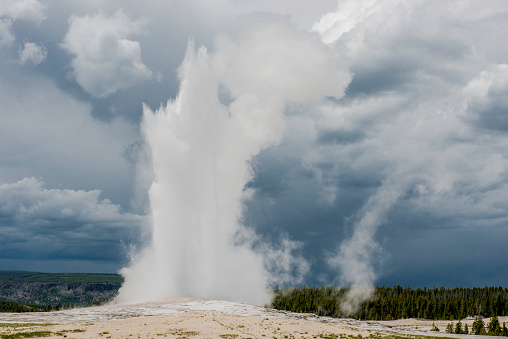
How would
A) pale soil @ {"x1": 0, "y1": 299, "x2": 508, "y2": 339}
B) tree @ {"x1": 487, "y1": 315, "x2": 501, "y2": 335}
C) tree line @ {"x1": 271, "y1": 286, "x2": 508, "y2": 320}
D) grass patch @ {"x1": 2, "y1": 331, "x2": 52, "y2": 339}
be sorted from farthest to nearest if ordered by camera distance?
tree line @ {"x1": 271, "y1": 286, "x2": 508, "y2": 320} < tree @ {"x1": 487, "y1": 315, "x2": 501, "y2": 335} < pale soil @ {"x1": 0, "y1": 299, "x2": 508, "y2": 339} < grass patch @ {"x1": 2, "y1": 331, "x2": 52, "y2": 339}

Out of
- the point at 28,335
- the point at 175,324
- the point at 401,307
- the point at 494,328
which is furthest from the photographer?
the point at 401,307

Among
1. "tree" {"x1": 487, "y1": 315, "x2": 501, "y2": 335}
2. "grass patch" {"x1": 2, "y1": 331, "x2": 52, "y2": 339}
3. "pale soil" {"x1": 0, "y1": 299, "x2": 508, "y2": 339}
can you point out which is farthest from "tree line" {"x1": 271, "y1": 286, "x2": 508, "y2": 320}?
"grass patch" {"x1": 2, "y1": 331, "x2": 52, "y2": 339}

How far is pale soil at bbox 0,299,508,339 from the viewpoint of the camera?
179ft

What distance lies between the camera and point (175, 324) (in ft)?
204

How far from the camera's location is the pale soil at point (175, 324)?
179 feet

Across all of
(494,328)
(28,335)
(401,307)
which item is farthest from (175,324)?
(401,307)

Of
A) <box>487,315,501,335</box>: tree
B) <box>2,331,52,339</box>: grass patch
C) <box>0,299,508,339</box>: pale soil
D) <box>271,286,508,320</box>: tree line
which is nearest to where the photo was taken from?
<box>2,331,52,339</box>: grass patch

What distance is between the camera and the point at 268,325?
65.4 meters

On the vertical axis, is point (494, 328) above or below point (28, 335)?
above

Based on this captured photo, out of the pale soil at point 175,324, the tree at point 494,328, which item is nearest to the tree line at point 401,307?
the tree at point 494,328

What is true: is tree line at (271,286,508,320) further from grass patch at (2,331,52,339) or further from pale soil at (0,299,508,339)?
grass patch at (2,331,52,339)

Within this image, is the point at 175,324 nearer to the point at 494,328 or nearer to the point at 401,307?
the point at 494,328

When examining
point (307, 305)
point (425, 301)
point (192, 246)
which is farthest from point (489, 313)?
point (192, 246)

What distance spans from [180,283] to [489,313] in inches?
5425
